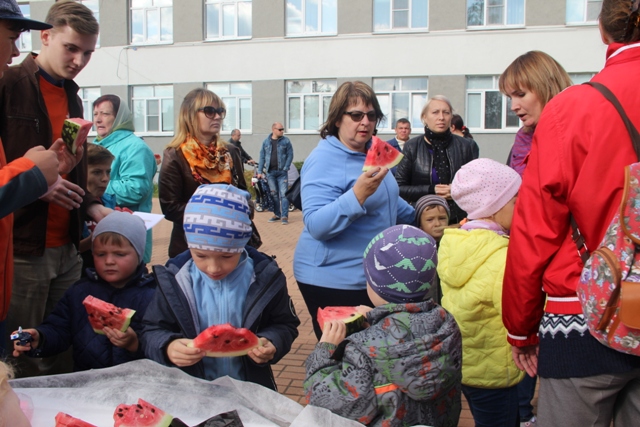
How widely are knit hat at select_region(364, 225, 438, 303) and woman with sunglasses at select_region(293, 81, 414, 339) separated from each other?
2.88ft

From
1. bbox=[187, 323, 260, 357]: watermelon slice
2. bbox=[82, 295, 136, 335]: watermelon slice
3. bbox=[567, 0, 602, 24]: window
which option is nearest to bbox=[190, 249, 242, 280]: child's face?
bbox=[187, 323, 260, 357]: watermelon slice

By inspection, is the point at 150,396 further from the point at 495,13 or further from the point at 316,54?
the point at 495,13

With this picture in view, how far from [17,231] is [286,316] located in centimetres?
149

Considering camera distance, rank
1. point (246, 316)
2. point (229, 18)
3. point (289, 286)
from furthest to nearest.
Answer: point (229, 18) → point (289, 286) → point (246, 316)

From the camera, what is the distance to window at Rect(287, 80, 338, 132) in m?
23.1

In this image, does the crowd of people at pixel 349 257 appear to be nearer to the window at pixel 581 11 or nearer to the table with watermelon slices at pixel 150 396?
the table with watermelon slices at pixel 150 396

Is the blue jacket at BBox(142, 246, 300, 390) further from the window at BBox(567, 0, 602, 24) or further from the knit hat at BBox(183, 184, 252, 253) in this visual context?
the window at BBox(567, 0, 602, 24)

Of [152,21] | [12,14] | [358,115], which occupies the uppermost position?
[152,21]

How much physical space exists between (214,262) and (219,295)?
18 cm

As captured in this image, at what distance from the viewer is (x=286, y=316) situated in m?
2.78

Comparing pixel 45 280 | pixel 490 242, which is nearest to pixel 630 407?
pixel 490 242

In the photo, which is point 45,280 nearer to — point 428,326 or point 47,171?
point 47,171

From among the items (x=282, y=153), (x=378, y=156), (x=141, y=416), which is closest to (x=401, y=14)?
(x=282, y=153)

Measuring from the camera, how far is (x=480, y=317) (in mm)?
3299
